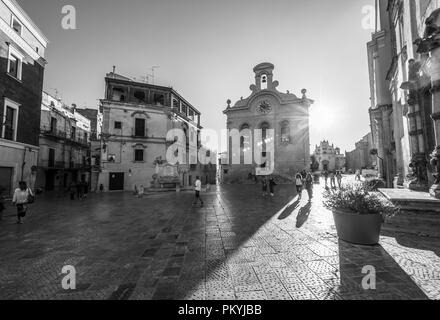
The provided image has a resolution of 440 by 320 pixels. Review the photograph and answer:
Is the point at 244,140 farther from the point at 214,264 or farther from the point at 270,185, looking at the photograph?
the point at 214,264

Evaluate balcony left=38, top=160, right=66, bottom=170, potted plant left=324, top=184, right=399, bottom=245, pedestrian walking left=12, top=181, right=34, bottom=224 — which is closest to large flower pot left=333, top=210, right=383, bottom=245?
potted plant left=324, top=184, right=399, bottom=245

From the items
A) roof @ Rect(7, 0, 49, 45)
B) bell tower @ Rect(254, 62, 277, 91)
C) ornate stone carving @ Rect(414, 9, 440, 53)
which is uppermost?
bell tower @ Rect(254, 62, 277, 91)

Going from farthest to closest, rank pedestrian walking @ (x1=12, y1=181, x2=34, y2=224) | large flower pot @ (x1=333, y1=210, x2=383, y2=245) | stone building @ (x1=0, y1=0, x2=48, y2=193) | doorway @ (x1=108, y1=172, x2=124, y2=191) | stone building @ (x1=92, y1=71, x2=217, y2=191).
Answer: doorway @ (x1=108, y1=172, x2=124, y2=191) → stone building @ (x1=92, y1=71, x2=217, y2=191) → stone building @ (x1=0, y1=0, x2=48, y2=193) → pedestrian walking @ (x1=12, y1=181, x2=34, y2=224) → large flower pot @ (x1=333, y1=210, x2=383, y2=245)

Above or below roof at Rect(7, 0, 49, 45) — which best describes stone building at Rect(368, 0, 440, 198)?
below

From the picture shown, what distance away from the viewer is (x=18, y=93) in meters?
14.6

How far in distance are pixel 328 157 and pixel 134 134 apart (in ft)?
228

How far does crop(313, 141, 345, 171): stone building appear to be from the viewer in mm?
71562

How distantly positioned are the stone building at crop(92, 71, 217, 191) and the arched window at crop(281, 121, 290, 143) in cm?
1681

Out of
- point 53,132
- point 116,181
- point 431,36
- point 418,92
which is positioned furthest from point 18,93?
point 418,92

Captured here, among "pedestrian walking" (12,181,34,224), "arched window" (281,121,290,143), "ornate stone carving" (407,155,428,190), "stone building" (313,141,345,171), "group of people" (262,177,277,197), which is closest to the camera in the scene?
"pedestrian walking" (12,181,34,224)

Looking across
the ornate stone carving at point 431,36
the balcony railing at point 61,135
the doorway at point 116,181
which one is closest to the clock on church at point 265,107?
the doorway at point 116,181

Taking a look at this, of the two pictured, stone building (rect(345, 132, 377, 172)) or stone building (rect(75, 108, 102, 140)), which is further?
stone building (rect(345, 132, 377, 172))

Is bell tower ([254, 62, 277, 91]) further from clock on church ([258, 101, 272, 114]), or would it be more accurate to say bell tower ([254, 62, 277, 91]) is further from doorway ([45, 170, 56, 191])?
doorway ([45, 170, 56, 191])
